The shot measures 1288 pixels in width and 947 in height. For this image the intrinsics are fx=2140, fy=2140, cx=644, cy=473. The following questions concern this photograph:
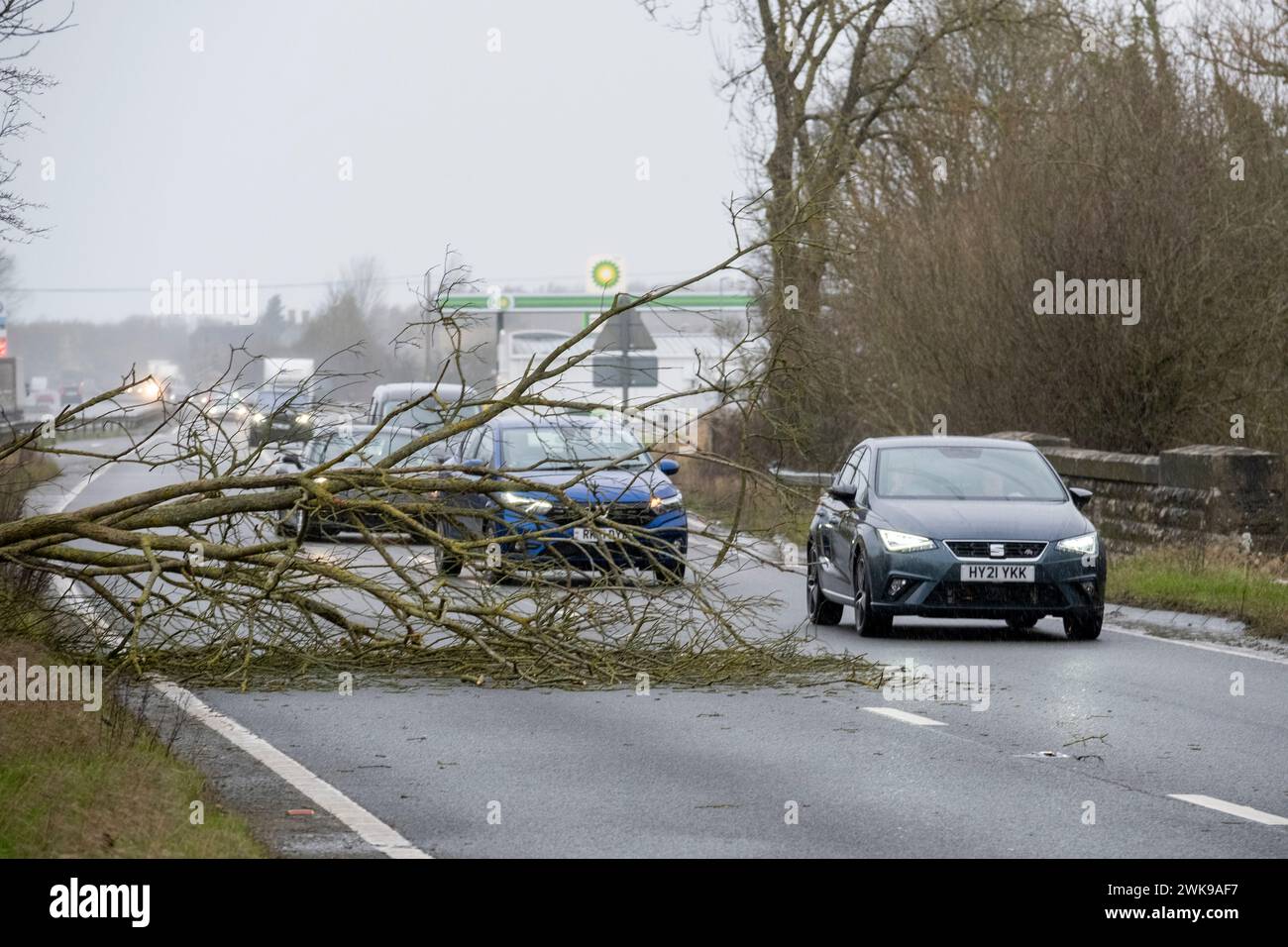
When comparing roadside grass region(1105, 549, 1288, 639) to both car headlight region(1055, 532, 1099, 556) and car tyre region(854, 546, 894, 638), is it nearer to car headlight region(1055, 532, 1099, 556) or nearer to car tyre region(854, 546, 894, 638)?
car headlight region(1055, 532, 1099, 556)

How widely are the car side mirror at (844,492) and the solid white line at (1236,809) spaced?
7933mm

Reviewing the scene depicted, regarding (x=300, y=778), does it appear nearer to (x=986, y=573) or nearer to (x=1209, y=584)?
(x=986, y=573)

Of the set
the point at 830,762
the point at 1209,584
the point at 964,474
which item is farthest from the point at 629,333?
the point at 830,762

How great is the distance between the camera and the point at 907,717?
11.8 meters

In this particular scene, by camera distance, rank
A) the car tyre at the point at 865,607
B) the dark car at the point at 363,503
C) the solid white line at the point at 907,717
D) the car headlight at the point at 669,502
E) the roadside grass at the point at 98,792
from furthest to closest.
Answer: the car headlight at the point at 669,502 → the car tyre at the point at 865,607 → the dark car at the point at 363,503 → the solid white line at the point at 907,717 → the roadside grass at the point at 98,792

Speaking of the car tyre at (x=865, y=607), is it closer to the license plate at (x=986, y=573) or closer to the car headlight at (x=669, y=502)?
the license plate at (x=986, y=573)

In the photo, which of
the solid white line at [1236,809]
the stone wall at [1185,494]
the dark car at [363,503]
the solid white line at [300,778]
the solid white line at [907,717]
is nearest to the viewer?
the solid white line at [300,778]

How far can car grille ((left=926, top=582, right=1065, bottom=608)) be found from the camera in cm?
1566

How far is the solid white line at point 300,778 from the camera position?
7906mm

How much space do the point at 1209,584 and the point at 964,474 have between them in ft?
9.19

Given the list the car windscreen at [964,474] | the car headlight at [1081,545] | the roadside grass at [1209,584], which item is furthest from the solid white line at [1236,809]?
the car windscreen at [964,474]
